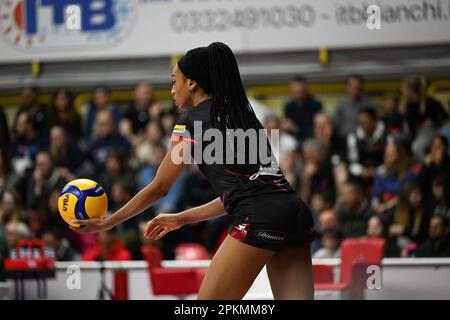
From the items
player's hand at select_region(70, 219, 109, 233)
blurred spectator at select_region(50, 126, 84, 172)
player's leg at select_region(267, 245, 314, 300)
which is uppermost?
player's hand at select_region(70, 219, 109, 233)

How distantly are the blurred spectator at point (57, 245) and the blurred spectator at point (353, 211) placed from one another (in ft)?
11.0

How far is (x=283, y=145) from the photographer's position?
37.9ft

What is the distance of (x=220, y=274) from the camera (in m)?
4.67

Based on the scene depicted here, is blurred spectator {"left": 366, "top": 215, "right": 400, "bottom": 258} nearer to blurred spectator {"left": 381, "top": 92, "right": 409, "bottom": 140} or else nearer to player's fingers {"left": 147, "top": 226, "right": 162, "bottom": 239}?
blurred spectator {"left": 381, "top": 92, "right": 409, "bottom": 140}

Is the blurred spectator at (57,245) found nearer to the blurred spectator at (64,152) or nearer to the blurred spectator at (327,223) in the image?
the blurred spectator at (64,152)

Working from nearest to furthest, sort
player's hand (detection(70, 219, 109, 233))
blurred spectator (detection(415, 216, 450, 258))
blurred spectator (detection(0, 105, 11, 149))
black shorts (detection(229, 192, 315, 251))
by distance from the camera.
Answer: black shorts (detection(229, 192, 315, 251)), player's hand (detection(70, 219, 109, 233)), blurred spectator (detection(415, 216, 450, 258)), blurred spectator (detection(0, 105, 11, 149))

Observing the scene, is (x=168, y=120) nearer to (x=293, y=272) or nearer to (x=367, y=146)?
(x=367, y=146)

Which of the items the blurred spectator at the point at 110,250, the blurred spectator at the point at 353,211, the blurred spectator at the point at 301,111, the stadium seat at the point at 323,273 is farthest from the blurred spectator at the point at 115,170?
the stadium seat at the point at 323,273

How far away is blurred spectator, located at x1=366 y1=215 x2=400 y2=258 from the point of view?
986cm

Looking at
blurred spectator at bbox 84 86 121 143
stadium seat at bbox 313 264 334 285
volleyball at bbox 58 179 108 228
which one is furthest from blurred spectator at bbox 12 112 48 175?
volleyball at bbox 58 179 108 228

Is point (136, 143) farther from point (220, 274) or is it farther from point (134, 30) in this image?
point (220, 274)

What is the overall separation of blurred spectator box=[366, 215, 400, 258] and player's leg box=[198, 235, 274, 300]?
5413 mm

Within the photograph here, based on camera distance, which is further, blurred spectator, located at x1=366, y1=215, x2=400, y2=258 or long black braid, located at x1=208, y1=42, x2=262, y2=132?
blurred spectator, located at x1=366, y1=215, x2=400, y2=258

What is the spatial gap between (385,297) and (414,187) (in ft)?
5.86
